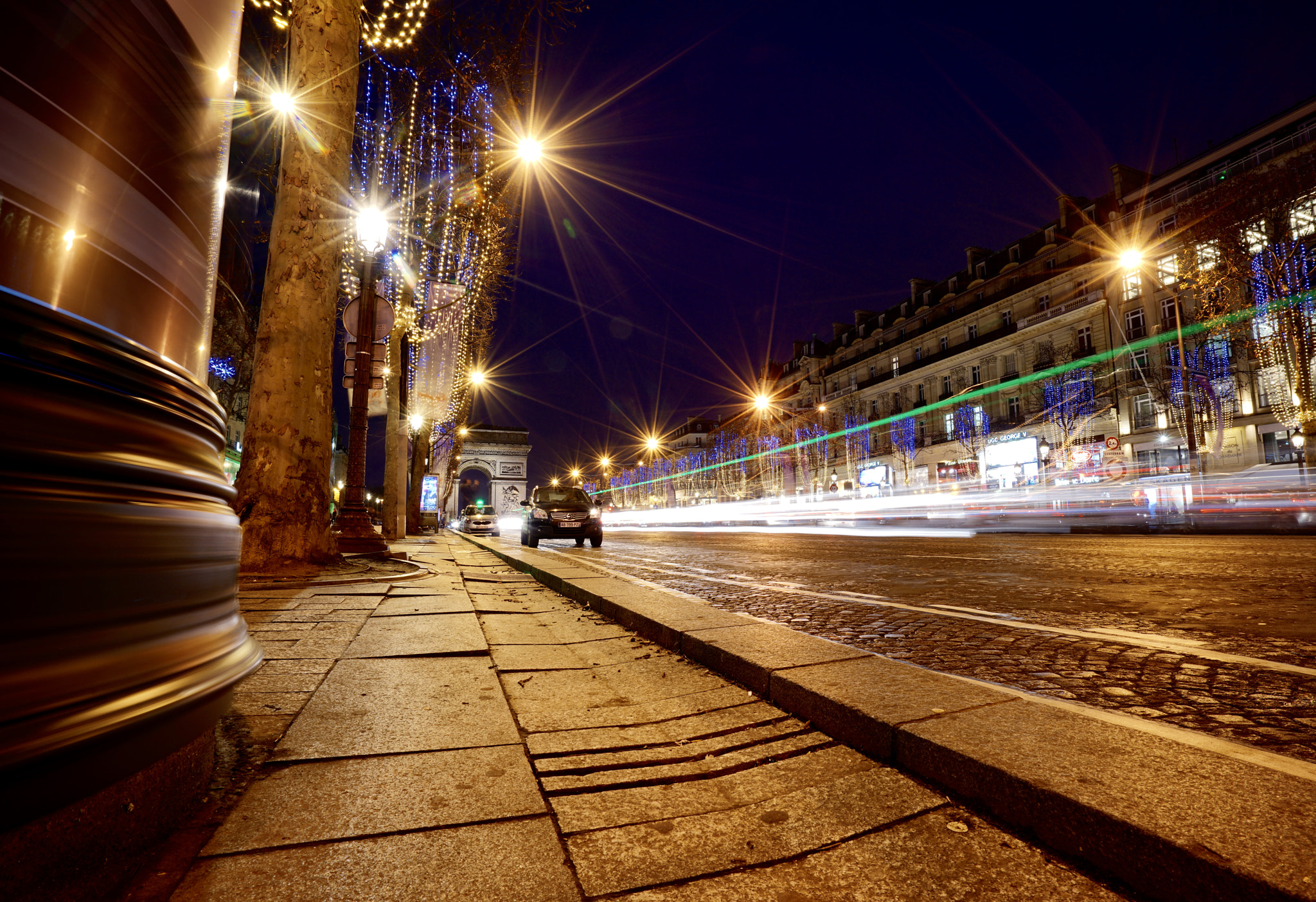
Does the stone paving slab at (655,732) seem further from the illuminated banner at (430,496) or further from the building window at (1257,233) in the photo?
the illuminated banner at (430,496)

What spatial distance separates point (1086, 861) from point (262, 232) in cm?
1421

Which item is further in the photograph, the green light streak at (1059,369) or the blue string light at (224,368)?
the blue string light at (224,368)

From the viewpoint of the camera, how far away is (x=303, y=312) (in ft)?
21.4

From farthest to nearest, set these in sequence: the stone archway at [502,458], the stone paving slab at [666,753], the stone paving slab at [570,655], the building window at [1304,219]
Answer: the stone archway at [502,458]
the building window at [1304,219]
the stone paving slab at [570,655]
the stone paving slab at [666,753]

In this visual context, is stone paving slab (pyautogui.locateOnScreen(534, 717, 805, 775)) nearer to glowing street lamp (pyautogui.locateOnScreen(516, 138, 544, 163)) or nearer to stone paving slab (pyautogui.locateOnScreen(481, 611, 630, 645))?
stone paving slab (pyautogui.locateOnScreen(481, 611, 630, 645))

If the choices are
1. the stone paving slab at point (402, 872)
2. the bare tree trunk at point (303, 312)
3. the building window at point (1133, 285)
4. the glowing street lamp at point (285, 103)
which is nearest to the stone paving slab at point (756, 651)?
the stone paving slab at point (402, 872)

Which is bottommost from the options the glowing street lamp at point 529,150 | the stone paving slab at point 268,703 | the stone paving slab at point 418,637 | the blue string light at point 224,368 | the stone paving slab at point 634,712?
the stone paving slab at point 634,712

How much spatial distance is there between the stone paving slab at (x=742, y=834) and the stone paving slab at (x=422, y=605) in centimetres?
344

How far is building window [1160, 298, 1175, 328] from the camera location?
100 ft

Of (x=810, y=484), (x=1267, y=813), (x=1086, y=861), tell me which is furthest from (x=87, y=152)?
(x=810, y=484)

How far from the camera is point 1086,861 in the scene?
1.50m

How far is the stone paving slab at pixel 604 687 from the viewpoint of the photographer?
9.39 feet

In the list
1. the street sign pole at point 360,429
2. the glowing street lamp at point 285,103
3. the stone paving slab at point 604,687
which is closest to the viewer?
the stone paving slab at point 604,687

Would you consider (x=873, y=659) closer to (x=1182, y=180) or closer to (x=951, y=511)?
(x=951, y=511)
